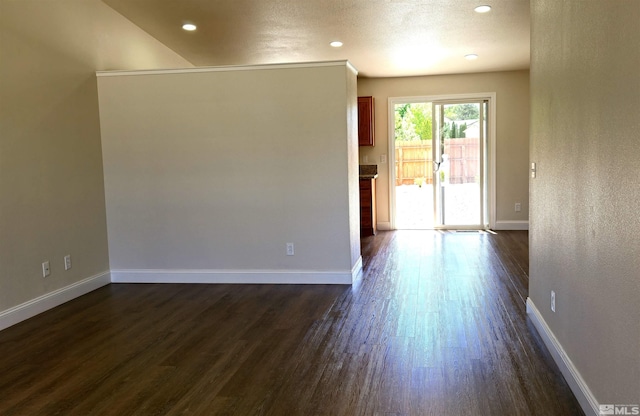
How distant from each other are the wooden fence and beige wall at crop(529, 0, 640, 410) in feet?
16.2

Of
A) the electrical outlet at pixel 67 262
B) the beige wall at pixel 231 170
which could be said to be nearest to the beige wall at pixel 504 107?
the beige wall at pixel 231 170

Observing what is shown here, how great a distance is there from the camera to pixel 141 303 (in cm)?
433

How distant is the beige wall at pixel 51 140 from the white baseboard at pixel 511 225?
19.3ft

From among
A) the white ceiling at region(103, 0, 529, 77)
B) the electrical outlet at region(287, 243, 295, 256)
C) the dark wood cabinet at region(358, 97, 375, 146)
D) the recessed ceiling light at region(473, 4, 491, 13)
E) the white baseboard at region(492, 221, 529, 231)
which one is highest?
the white ceiling at region(103, 0, 529, 77)

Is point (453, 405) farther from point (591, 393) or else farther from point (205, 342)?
point (205, 342)

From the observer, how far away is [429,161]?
823cm

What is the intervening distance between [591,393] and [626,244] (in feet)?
2.65

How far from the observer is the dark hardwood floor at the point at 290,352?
248 centimetres

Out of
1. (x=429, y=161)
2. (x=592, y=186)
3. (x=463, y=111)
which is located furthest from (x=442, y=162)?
(x=592, y=186)

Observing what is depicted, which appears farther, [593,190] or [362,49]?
[362,49]

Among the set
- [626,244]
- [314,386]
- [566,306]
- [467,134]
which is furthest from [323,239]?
[467,134]

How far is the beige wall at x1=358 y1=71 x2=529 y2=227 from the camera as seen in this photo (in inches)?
309

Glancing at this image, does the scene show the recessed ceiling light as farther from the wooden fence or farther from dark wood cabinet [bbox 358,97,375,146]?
the wooden fence

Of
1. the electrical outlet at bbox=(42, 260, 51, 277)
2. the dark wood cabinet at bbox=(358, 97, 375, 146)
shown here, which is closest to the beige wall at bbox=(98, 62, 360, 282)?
the electrical outlet at bbox=(42, 260, 51, 277)
